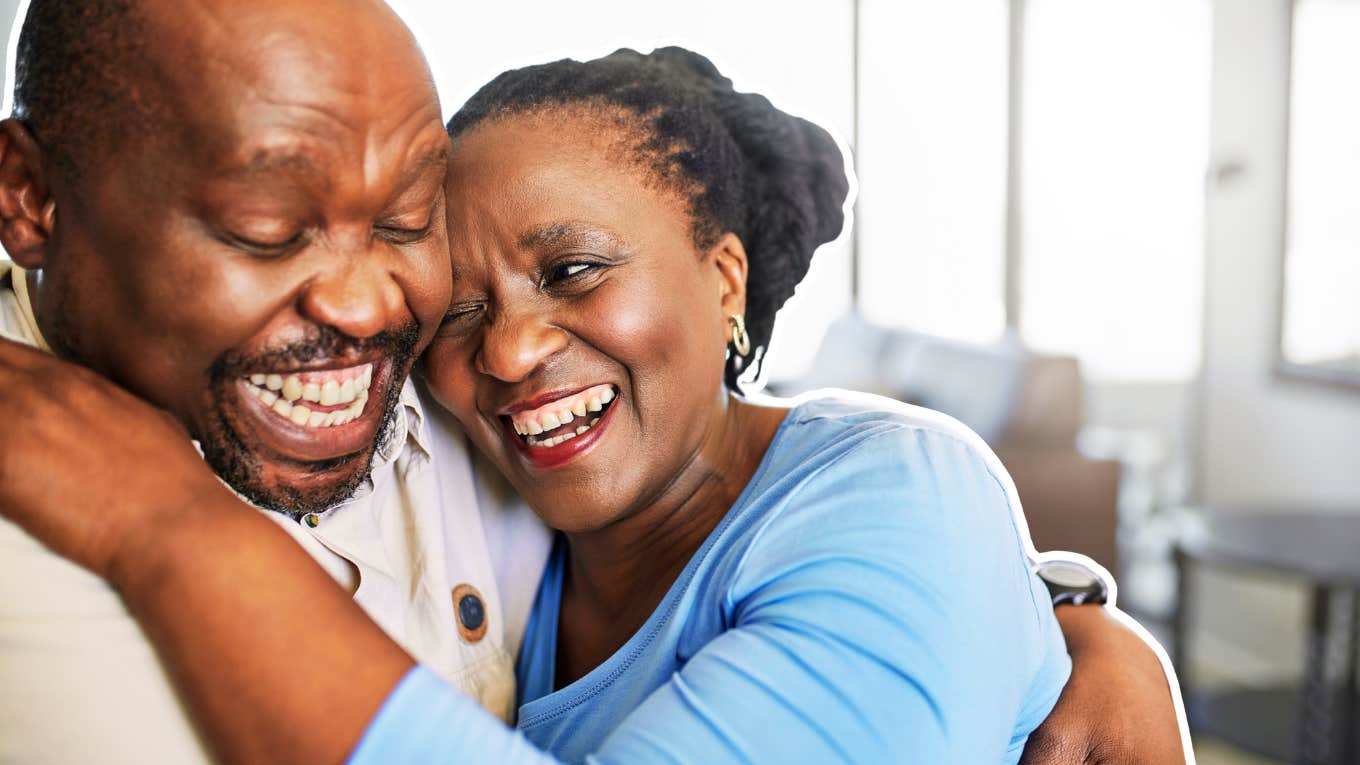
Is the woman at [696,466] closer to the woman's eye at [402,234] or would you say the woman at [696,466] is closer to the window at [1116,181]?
the woman's eye at [402,234]

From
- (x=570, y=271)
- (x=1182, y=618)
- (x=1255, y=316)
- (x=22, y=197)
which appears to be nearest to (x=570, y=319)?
(x=570, y=271)

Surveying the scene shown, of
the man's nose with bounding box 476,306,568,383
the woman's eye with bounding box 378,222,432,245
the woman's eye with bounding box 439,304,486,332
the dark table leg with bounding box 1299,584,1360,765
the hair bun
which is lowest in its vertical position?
the dark table leg with bounding box 1299,584,1360,765

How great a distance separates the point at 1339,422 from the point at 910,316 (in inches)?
106

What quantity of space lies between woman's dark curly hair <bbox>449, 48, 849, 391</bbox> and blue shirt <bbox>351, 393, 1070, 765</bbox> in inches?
12.3

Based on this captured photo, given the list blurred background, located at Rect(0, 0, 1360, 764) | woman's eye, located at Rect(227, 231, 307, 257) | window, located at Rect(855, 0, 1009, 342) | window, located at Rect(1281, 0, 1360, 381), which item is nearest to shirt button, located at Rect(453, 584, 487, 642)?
woman's eye, located at Rect(227, 231, 307, 257)

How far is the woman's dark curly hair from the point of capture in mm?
1274

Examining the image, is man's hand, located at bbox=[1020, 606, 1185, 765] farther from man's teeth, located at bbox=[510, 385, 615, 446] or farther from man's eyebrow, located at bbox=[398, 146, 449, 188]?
man's eyebrow, located at bbox=[398, 146, 449, 188]

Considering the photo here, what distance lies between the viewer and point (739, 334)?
4.67ft

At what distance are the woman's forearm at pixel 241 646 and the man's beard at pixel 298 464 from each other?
0.46 feet

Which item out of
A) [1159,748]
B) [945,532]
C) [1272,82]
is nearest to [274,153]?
[945,532]

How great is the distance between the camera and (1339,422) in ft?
15.0

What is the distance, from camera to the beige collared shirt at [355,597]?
804mm

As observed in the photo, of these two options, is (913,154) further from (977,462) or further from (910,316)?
(977,462)

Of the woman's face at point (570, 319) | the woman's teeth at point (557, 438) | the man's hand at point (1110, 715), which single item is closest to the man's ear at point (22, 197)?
the woman's face at point (570, 319)
